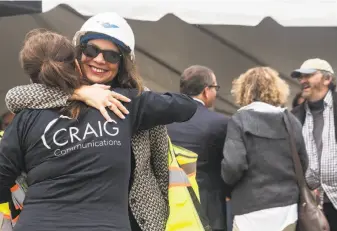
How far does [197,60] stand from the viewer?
530 centimetres

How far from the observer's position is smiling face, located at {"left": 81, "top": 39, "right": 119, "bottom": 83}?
6.17ft

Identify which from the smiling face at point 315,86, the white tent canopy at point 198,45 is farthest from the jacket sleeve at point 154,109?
the white tent canopy at point 198,45

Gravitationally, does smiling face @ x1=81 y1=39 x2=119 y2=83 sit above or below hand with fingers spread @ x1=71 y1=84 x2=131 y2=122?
above

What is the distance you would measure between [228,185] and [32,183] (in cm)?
156

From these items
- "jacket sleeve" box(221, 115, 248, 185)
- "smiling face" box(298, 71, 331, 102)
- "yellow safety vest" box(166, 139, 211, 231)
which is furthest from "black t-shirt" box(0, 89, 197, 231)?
"smiling face" box(298, 71, 331, 102)

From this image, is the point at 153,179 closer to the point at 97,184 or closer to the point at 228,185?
the point at 97,184

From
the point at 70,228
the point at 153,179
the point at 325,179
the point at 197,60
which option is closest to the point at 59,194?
the point at 70,228

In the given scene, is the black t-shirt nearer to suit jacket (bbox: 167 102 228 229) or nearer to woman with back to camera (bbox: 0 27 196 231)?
woman with back to camera (bbox: 0 27 196 231)

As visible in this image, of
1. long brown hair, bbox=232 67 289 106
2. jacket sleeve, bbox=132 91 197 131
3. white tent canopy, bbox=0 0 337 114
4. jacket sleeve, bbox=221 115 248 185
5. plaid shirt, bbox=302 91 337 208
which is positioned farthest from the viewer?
white tent canopy, bbox=0 0 337 114

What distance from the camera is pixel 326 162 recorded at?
10.9ft

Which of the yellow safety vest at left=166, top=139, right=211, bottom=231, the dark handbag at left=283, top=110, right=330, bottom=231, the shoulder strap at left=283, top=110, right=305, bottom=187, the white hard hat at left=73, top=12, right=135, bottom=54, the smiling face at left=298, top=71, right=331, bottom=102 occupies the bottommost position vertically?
the dark handbag at left=283, top=110, right=330, bottom=231

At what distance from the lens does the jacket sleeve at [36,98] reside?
173 cm

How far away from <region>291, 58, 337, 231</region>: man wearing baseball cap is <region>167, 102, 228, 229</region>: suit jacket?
61 centimetres

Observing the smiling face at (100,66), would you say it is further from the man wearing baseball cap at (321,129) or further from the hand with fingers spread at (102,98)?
the man wearing baseball cap at (321,129)
